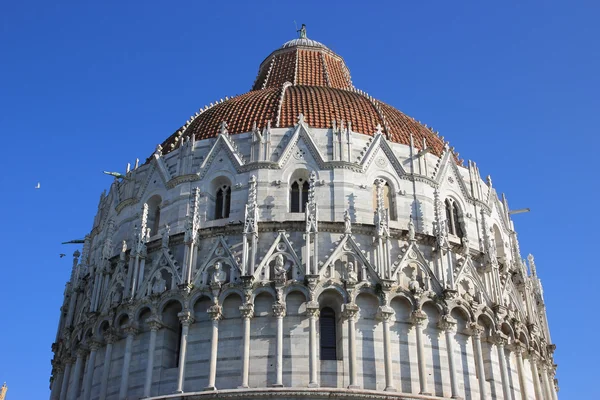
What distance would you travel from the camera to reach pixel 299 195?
89.3 ft

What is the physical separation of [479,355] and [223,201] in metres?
10.8

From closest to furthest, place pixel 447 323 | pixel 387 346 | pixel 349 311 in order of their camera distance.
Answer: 1. pixel 387 346
2. pixel 349 311
3. pixel 447 323

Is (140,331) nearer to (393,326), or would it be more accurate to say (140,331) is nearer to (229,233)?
(229,233)

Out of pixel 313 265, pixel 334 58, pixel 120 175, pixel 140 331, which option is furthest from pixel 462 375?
pixel 334 58

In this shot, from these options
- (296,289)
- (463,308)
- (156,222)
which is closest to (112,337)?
(156,222)

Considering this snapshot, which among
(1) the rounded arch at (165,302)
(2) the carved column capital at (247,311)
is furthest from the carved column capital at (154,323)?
(2) the carved column capital at (247,311)

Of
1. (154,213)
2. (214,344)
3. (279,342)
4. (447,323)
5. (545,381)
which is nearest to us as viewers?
(279,342)

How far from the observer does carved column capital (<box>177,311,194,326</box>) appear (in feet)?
79.4

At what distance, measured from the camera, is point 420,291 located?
2475 centimetres

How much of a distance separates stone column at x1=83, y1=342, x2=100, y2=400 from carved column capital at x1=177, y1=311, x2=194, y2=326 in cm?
424

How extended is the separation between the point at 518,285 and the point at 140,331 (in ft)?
50.7

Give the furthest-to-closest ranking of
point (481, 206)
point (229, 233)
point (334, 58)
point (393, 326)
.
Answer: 1. point (334, 58)
2. point (481, 206)
3. point (229, 233)
4. point (393, 326)

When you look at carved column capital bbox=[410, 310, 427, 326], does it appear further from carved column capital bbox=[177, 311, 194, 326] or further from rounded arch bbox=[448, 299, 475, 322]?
carved column capital bbox=[177, 311, 194, 326]

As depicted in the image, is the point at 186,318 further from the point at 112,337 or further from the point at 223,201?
the point at 223,201
